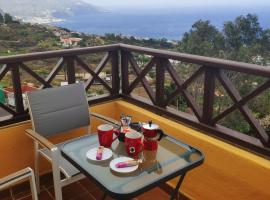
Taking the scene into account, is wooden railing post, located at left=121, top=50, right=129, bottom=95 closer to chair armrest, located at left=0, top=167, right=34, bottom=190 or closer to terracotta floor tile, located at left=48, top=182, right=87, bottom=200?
terracotta floor tile, located at left=48, top=182, right=87, bottom=200

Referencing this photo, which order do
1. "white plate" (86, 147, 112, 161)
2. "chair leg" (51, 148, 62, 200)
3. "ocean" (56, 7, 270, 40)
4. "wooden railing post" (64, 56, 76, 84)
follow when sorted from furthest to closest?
"ocean" (56, 7, 270, 40)
"wooden railing post" (64, 56, 76, 84)
"chair leg" (51, 148, 62, 200)
"white plate" (86, 147, 112, 161)

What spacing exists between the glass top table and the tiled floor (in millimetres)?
861

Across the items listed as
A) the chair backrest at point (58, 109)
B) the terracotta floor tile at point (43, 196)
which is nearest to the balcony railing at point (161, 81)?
the chair backrest at point (58, 109)

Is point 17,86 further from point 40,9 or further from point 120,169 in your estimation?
point 40,9

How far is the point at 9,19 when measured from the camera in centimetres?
998

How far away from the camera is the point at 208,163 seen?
241 cm

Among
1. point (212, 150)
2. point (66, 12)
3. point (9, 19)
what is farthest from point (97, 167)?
point (66, 12)

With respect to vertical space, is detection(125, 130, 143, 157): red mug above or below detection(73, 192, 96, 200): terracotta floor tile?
above

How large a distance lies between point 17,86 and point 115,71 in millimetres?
1111

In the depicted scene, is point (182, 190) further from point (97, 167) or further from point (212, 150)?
point (97, 167)

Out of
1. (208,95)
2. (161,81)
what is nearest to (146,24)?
(161,81)

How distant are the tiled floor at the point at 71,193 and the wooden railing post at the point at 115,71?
1.15m

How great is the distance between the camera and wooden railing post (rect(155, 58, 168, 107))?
272 centimetres

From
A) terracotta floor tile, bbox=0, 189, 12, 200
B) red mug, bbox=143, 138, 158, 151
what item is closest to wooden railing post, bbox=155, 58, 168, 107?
red mug, bbox=143, 138, 158, 151
